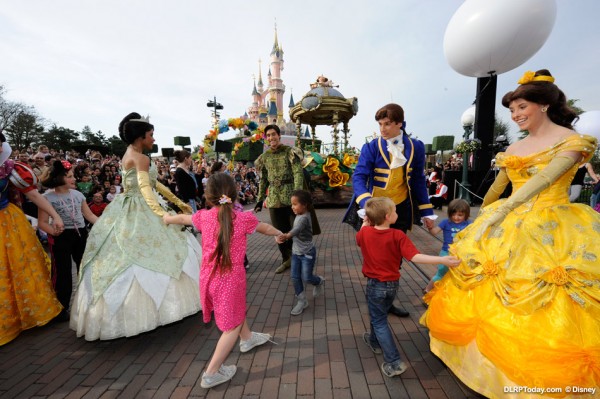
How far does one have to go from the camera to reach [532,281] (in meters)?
1.78

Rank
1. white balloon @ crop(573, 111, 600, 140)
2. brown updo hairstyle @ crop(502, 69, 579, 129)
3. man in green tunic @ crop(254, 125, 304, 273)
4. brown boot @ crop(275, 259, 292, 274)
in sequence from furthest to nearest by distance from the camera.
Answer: white balloon @ crop(573, 111, 600, 140) < brown boot @ crop(275, 259, 292, 274) < man in green tunic @ crop(254, 125, 304, 273) < brown updo hairstyle @ crop(502, 69, 579, 129)

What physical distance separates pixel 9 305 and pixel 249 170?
1668cm

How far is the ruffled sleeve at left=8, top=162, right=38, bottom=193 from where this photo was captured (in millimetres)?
2885

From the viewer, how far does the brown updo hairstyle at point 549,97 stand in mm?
2092

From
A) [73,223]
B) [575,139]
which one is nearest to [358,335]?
[575,139]

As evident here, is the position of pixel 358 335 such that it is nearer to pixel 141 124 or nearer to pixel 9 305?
pixel 141 124

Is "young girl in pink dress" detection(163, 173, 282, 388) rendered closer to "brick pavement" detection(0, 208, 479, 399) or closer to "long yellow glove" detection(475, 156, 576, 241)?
"brick pavement" detection(0, 208, 479, 399)

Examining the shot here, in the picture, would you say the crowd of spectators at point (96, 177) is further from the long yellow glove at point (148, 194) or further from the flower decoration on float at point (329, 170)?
the flower decoration on float at point (329, 170)

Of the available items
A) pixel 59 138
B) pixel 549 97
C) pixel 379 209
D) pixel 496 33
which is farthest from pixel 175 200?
pixel 59 138

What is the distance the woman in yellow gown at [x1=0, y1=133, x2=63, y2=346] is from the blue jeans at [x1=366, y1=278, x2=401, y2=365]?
10.7 ft

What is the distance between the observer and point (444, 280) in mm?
2344

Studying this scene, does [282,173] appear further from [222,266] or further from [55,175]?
[55,175]

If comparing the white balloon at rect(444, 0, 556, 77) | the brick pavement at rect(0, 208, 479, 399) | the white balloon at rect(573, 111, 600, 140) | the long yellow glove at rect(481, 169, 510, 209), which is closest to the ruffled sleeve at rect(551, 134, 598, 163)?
the long yellow glove at rect(481, 169, 510, 209)

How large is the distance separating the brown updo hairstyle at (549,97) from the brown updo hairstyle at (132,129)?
345 centimetres
